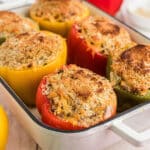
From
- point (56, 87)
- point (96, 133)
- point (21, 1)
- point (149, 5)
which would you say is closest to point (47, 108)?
point (56, 87)

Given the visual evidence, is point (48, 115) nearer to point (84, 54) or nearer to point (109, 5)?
point (84, 54)

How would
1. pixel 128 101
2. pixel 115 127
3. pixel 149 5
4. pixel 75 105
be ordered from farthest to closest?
1. pixel 149 5
2. pixel 128 101
3. pixel 75 105
4. pixel 115 127

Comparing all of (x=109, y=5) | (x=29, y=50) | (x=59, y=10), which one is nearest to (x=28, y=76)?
(x=29, y=50)

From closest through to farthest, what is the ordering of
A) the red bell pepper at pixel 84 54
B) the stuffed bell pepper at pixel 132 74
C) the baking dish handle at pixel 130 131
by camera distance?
the baking dish handle at pixel 130 131
the stuffed bell pepper at pixel 132 74
the red bell pepper at pixel 84 54

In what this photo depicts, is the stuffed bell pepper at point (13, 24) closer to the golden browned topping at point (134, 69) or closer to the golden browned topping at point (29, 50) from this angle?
the golden browned topping at point (29, 50)

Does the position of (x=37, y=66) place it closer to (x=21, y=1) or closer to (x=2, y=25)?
(x=2, y=25)

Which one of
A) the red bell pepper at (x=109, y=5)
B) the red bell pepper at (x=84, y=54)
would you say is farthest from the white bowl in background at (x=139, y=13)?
the red bell pepper at (x=84, y=54)

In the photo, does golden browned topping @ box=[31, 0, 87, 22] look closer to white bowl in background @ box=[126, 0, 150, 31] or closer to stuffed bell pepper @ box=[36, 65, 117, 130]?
white bowl in background @ box=[126, 0, 150, 31]
